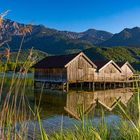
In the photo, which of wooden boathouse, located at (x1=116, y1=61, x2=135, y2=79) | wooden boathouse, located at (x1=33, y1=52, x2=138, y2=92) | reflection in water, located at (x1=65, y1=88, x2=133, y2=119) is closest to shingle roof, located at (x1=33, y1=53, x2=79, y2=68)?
wooden boathouse, located at (x1=33, y1=52, x2=138, y2=92)

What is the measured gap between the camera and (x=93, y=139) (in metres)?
5.30

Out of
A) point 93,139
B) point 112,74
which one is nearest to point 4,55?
point 93,139

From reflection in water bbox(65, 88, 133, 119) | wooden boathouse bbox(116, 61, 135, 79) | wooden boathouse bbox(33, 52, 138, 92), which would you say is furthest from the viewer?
wooden boathouse bbox(116, 61, 135, 79)

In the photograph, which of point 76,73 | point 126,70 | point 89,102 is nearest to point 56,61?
point 76,73

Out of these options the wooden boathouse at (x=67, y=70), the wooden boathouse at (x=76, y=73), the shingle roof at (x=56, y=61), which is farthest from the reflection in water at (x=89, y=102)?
the shingle roof at (x=56, y=61)

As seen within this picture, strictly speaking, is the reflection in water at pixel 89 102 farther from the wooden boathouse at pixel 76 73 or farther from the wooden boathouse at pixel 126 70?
the wooden boathouse at pixel 126 70

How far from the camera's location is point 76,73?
1972 inches

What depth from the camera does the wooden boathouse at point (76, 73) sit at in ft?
161

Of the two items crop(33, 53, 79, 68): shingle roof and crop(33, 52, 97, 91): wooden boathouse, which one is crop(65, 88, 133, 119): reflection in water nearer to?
crop(33, 52, 97, 91): wooden boathouse

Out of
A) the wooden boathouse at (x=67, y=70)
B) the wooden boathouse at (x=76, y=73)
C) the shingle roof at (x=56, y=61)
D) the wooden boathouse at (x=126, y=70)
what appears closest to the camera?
the wooden boathouse at (x=67, y=70)

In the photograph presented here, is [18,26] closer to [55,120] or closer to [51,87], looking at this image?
[55,120]

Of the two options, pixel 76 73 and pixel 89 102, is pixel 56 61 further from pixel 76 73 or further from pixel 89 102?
pixel 89 102

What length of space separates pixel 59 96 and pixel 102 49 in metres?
124

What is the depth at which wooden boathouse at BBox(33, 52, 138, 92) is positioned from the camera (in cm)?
4894
